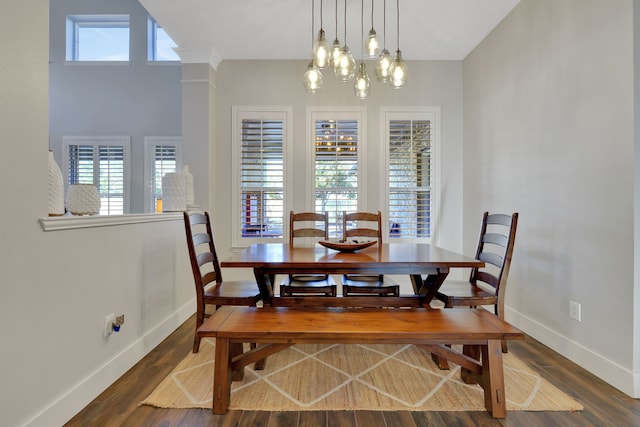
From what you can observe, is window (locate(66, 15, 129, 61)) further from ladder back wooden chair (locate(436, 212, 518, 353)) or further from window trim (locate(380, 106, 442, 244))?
ladder back wooden chair (locate(436, 212, 518, 353))

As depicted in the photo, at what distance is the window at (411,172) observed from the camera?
13.4ft

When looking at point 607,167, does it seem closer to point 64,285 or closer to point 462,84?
point 462,84

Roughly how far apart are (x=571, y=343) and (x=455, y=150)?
2.44 m

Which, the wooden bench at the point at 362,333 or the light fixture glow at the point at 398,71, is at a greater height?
the light fixture glow at the point at 398,71

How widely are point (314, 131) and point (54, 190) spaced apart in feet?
9.31

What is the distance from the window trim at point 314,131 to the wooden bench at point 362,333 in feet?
7.57

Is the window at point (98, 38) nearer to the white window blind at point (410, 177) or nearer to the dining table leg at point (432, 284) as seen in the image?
the white window blind at point (410, 177)

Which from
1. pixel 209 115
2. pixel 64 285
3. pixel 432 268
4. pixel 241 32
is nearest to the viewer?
pixel 64 285

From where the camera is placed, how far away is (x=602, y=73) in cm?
209

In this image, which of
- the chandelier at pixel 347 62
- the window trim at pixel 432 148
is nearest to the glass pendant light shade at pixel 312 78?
the chandelier at pixel 347 62

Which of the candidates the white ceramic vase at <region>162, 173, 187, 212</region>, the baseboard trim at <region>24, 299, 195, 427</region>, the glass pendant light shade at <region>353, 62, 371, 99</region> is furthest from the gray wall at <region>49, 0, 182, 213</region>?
the glass pendant light shade at <region>353, 62, 371, 99</region>

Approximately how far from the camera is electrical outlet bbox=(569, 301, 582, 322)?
7.43ft

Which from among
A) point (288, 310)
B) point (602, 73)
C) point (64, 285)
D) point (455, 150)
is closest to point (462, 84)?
point (455, 150)

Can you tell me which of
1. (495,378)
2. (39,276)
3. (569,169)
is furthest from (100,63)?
(495,378)
